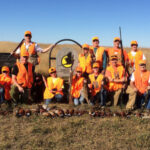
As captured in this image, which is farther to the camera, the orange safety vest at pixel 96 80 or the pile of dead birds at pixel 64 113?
the orange safety vest at pixel 96 80

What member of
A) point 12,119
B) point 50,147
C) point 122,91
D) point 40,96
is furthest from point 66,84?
point 50,147

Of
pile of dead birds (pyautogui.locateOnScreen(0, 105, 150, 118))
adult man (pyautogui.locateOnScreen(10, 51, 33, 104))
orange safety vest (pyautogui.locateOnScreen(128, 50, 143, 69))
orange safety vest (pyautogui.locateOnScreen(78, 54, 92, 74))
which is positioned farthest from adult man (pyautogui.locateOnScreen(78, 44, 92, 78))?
pile of dead birds (pyautogui.locateOnScreen(0, 105, 150, 118))

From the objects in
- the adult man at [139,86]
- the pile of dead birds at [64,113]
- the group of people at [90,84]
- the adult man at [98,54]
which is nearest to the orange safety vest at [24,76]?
the group of people at [90,84]

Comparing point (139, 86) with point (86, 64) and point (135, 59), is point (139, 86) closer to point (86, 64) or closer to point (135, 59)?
point (135, 59)

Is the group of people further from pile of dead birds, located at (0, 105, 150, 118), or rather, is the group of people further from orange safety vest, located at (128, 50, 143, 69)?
pile of dead birds, located at (0, 105, 150, 118)

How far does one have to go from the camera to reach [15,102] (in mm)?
7559

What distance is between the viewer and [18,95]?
7.52 metres

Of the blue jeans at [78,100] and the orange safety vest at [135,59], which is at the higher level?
the orange safety vest at [135,59]

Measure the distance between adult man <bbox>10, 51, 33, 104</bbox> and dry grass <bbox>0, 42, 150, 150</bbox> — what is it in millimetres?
1268

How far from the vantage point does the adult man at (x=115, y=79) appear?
7520 millimetres

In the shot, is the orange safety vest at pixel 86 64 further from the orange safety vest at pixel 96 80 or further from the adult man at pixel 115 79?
the adult man at pixel 115 79

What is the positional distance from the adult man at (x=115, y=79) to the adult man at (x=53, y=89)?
5.12 feet

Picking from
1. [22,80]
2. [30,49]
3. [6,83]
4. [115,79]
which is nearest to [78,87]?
[115,79]

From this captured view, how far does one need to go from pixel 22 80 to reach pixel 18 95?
0.51 m
